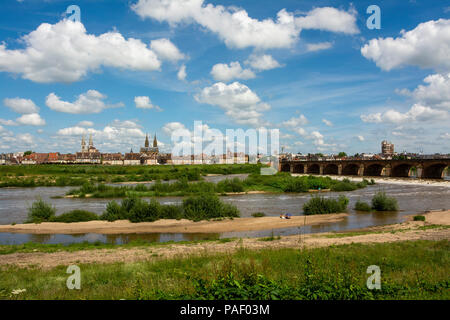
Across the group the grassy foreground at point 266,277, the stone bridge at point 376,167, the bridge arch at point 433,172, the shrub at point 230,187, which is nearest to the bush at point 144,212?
the grassy foreground at point 266,277

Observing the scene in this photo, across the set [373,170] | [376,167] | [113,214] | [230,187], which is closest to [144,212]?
[113,214]

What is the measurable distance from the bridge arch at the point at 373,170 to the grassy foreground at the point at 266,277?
81.4 m

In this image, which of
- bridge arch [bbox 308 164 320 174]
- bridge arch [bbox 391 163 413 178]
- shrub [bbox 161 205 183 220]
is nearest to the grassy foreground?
shrub [bbox 161 205 183 220]

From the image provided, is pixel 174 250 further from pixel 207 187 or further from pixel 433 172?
pixel 433 172

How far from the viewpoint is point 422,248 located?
13.4m

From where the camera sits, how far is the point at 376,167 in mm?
90938

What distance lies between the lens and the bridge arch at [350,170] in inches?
3735

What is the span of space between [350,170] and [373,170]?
7016 mm

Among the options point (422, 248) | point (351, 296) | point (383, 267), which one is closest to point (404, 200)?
point (422, 248)

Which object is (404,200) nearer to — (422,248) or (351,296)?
(422,248)

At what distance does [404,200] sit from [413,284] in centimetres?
3754

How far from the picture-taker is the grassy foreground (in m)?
6.07

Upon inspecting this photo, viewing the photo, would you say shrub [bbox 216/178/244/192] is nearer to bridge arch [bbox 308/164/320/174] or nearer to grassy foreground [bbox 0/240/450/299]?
grassy foreground [bbox 0/240/450/299]

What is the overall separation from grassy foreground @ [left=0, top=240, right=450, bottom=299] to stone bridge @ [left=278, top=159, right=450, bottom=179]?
68.5m
